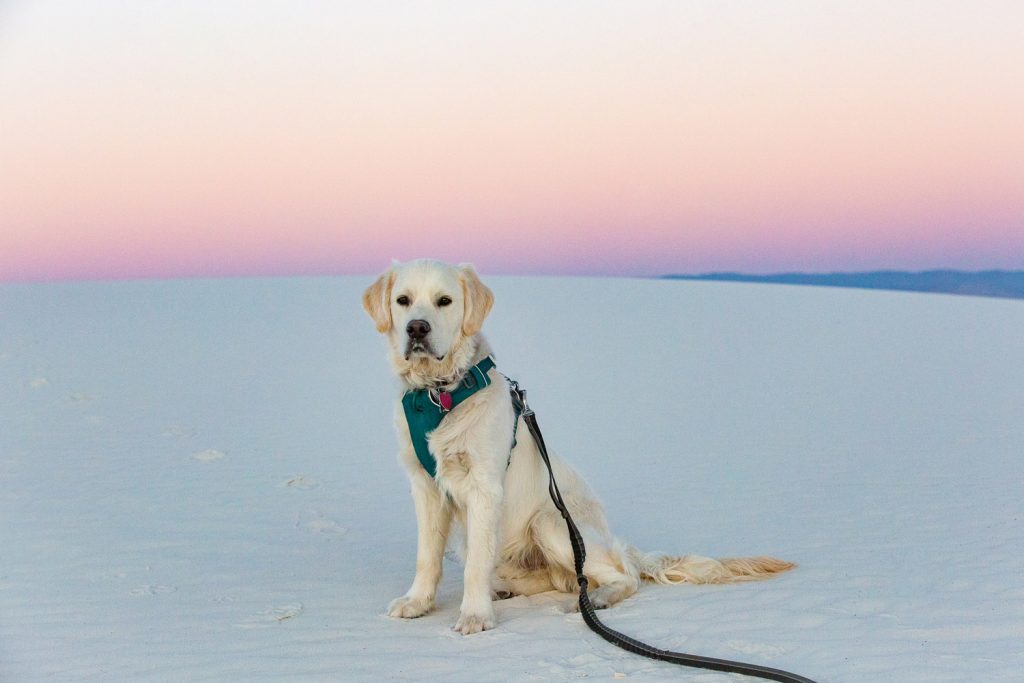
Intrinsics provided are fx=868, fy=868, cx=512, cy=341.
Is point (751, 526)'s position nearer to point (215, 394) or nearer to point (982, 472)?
point (982, 472)

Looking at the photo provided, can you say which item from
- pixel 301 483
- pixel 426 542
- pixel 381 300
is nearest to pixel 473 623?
pixel 426 542

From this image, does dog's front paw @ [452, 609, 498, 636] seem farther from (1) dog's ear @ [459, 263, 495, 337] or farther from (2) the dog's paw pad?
(1) dog's ear @ [459, 263, 495, 337]

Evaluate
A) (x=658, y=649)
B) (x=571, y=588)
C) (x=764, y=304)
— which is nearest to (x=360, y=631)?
(x=571, y=588)

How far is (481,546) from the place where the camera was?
485 centimetres

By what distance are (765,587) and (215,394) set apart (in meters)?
11.6

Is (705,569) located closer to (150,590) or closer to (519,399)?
(519,399)

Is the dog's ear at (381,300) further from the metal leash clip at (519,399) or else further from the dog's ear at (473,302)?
the metal leash clip at (519,399)

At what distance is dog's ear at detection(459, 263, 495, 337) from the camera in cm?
502

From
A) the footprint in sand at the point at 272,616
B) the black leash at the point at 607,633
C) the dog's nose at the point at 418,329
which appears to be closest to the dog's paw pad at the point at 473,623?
the black leash at the point at 607,633

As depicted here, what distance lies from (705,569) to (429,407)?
2.01m

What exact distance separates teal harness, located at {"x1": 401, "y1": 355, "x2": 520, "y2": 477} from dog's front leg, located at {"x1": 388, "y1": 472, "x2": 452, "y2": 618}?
0.13m

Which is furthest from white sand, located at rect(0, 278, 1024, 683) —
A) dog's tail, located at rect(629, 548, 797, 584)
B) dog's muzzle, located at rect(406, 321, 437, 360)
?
dog's muzzle, located at rect(406, 321, 437, 360)

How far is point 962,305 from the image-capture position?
29312 millimetres

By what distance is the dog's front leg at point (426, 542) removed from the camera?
506cm
